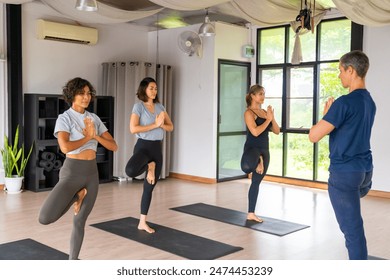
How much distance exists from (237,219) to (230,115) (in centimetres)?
294

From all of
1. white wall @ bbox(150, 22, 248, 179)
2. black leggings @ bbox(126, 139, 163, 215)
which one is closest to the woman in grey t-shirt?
black leggings @ bbox(126, 139, 163, 215)

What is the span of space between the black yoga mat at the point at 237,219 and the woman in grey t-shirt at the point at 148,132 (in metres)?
0.95

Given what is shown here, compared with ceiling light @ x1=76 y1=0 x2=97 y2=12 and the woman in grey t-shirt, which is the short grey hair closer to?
the woman in grey t-shirt

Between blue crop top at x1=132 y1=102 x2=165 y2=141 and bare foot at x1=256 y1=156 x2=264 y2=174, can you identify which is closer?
blue crop top at x1=132 y1=102 x2=165 y2=141

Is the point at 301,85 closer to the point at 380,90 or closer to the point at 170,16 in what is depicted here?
the point at 380,90

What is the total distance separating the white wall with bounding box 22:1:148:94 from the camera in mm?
6500

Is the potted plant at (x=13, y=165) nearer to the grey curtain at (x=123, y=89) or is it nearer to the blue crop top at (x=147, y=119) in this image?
the grey curtain at (x=123, y=89)

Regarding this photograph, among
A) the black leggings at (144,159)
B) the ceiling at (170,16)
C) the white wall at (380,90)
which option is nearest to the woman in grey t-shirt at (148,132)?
the black leggings at (144,159)

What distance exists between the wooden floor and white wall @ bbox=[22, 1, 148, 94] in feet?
5.62

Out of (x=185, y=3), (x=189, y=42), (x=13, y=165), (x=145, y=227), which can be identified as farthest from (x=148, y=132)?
(x=189, y=42)

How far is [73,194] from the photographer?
2951 mm

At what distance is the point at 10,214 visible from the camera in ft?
16.1
